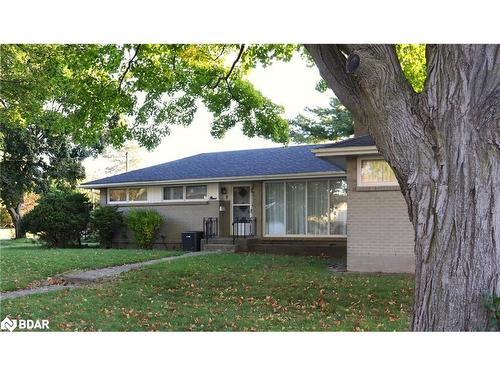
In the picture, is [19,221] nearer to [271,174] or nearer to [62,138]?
[62,138]

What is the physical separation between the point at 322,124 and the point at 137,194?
11.6 metres

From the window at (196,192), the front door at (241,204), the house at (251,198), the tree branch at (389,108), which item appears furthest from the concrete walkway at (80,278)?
the tree branch at (389,108)

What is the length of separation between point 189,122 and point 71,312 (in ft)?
24.0

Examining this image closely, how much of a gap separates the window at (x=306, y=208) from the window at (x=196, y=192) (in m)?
2.17

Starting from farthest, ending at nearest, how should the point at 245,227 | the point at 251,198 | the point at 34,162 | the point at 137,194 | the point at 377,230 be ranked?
the point at 34,162, the point at 137,194, the point at 251,198, the point at 245,227, the point at 377,230

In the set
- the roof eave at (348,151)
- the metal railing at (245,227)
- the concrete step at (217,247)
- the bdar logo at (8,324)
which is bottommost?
the bdar logo at (8,324)

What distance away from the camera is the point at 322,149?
11.1 meters

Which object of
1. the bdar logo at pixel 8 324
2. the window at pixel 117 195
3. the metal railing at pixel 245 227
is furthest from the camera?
the window at pixel 117 195

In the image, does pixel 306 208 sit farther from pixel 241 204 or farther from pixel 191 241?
pixel 191 241

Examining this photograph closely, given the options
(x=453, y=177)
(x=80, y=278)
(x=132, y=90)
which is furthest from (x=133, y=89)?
(x=453, y=177)

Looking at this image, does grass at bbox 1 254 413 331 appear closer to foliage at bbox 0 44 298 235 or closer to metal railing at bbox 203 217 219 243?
foliage at bbox 0 44 298 235

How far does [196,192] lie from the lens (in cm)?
1764

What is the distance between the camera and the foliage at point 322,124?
2583 cm

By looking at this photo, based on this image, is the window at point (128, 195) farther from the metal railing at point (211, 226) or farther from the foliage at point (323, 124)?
the foliage at point (323, 124)
